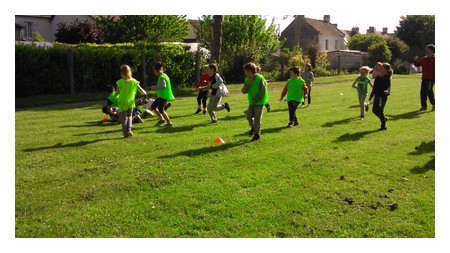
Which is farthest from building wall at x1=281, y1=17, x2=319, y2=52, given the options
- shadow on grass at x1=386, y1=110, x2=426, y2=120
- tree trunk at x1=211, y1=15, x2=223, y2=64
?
shadow on grass at x1=386, y1=110, x2=426, y2=120

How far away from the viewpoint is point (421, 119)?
42.0 ft

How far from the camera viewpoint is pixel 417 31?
6253 cm

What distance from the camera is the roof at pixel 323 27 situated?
6669 centimetres

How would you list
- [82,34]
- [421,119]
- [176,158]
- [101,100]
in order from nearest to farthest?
[176,158]
[421,119]
[101,100]
[82,34]

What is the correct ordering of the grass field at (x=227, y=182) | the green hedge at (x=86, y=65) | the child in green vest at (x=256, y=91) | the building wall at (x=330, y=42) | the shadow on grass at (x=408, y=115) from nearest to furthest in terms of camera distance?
the grass field at (x=227, y=182), the child in green vest at (x=256, y=91), the shadow on grass at (x=408, y=115), the green hedge at (x=86, y=65), the building wall at (x=330, y=42)

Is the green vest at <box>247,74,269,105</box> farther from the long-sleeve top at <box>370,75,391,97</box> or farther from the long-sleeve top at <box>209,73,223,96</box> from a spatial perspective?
the long-sleeve top at <box>370,75,391,97</box>

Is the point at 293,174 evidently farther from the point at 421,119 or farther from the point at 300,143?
the point at 421,119

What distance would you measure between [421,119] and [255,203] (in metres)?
9.12

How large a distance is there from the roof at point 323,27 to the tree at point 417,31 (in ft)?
33.1

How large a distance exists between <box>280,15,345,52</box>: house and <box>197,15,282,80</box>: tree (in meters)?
27.0

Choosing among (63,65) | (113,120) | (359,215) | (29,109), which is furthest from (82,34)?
(359,215)

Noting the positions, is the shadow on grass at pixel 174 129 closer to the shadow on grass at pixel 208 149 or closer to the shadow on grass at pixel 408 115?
the shadow on grass at pixel 208 149

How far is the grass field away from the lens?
5090mm

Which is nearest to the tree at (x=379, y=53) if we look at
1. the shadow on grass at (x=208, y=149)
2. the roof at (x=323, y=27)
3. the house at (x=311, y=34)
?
the house at (x=311, y=34)
